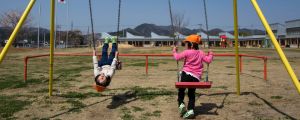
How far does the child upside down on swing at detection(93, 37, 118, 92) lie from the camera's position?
281 inches

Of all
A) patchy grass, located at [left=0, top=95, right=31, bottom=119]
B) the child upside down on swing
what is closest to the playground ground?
patchy grass, located at [left=0, top=95, right=31, bottom=119]

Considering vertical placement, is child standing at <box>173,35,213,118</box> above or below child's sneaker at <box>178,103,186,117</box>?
above

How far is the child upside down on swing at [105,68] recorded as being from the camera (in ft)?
23.4

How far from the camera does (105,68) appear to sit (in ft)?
25.0

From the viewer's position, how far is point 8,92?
945cm

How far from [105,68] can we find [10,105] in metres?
2.19

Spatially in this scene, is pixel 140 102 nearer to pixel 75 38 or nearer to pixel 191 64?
pixel 191 64

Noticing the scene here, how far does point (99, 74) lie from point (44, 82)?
15.8 ft

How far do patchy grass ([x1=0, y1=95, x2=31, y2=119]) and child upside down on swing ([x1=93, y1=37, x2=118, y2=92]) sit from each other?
1702mm

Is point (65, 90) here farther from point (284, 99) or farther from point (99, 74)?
point (284, 99)

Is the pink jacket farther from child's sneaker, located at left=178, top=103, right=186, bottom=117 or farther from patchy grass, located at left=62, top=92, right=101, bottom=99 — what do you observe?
patchy grass, located at left=62, top=92, right=101, bottom=99

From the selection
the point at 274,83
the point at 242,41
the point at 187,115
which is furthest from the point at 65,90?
the point at 242,41

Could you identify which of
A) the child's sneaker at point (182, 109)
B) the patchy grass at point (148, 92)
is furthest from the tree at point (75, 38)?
the child's sneaker at point (182, 109)

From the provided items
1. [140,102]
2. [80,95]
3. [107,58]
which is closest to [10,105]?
[80,95]
